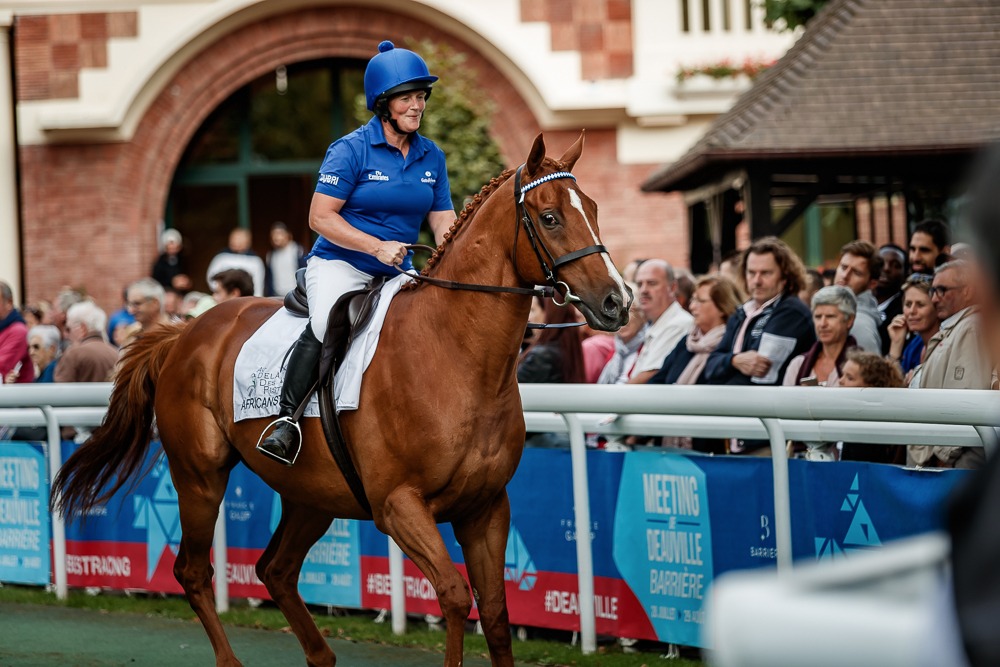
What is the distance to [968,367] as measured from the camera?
226 inches

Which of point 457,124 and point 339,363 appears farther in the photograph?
point 457,124

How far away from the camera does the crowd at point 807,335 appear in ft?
19.3

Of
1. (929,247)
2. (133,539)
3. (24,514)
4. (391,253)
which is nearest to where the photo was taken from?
(391,253)

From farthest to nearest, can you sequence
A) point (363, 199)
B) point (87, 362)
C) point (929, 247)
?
point (87, 362) < point (929, 247) < point (363, 199)

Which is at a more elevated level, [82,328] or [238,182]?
[238,182]

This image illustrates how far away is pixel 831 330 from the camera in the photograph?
22.1 feet

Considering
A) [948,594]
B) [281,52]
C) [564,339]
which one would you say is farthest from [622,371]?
[281,52]

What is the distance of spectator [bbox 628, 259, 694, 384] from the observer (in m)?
7.81

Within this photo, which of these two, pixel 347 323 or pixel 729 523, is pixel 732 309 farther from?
pixel 347 323

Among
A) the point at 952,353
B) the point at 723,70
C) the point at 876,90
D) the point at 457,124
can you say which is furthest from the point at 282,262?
the point at 952,353

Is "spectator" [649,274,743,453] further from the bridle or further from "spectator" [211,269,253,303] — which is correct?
"spectator" [211,269,253,303]

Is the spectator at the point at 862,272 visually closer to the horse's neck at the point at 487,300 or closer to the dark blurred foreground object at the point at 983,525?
the horse's neck at the point at 487,300

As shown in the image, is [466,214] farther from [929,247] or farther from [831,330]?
[929,247]

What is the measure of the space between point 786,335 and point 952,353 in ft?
4.26
